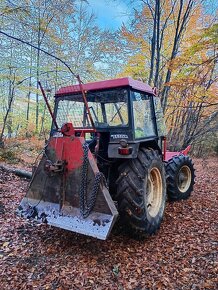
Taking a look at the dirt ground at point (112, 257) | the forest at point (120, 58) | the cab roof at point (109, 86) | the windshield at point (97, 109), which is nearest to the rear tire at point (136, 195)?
the dirt ground at point (112, 257)

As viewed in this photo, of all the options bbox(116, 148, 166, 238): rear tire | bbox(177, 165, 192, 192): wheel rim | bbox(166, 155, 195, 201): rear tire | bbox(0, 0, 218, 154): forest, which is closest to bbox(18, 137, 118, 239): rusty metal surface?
bbox(116, 148, 166, 238): rear tire

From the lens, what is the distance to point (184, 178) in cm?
535

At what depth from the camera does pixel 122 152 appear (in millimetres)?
3215

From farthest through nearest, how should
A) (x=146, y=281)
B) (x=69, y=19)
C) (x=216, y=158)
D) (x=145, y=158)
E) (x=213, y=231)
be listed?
1. (x=69, y=19)
2. (x=216, y=158)
3. (x=213, y=231)
4. (x=145, y=158)
5. (x=146, y=281)

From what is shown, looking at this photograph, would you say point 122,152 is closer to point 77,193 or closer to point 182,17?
point 77,193

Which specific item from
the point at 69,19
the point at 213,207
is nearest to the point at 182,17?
the point at 69,19

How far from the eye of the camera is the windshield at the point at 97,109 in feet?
12.1

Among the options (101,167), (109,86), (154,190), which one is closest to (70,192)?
(101,167)

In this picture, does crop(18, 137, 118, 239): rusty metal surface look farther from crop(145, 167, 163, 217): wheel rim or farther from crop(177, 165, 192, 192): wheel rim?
crop(177, 165, 192, 192): wheel rim

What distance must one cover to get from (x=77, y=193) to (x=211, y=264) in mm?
1781

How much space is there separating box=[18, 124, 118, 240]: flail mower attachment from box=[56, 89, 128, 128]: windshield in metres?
0.76

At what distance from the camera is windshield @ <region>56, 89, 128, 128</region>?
12.1ft

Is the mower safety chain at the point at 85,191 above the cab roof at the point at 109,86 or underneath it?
underneath

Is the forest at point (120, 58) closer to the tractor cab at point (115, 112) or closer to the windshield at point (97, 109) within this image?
the tractor cab at point (115, 112)
